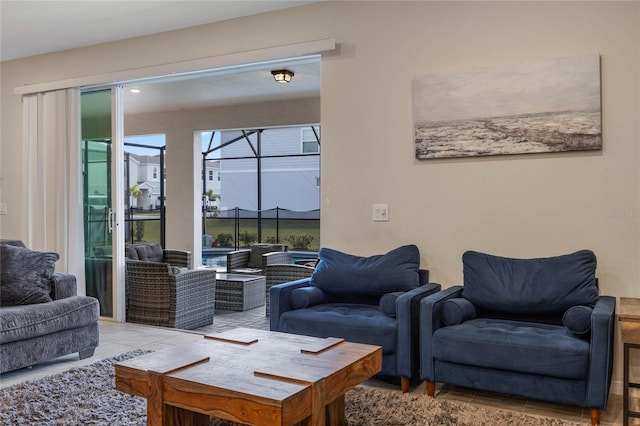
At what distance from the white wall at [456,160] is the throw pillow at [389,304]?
58cm

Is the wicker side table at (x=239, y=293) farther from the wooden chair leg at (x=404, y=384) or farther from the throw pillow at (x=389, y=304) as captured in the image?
the wooden chair leg at (x=404, y=384)

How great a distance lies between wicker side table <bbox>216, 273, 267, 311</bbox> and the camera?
6.11m

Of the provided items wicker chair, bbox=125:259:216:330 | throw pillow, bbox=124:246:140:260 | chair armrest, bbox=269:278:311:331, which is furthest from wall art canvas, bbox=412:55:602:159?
throw pillow, bbox=124:246:140:260

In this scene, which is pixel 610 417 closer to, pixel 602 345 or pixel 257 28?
pixel 602 345

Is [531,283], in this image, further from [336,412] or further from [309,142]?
[309,142]

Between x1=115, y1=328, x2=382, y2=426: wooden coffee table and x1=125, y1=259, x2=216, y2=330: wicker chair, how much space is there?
2454 mm

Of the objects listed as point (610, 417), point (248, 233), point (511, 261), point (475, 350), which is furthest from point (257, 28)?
point (248, 233)

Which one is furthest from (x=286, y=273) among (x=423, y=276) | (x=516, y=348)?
(x=516, y=348)

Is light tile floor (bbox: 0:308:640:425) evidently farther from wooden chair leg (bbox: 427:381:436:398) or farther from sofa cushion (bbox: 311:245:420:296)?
sofa cushion (bbox: 311:245:420:296)

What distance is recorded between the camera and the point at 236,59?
15.0 feet

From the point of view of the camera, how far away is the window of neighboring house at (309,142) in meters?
11.2

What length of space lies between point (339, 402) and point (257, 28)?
3154 mm

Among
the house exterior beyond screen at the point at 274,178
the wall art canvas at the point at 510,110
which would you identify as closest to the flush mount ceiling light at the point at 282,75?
the wall art canvas at the point at 510,110

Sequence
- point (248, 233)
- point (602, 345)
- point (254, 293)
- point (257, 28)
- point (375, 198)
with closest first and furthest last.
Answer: point (602, 345), point (375, 198), point (257, 28), point (254, 293), point (248, 233)
